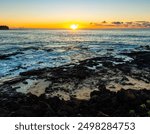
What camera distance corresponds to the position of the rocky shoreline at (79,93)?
10445mm

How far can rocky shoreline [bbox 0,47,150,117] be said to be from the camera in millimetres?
10445

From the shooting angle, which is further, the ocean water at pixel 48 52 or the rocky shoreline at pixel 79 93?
the ocean water at pixel 48 52

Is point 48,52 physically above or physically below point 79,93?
below

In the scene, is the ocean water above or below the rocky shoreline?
below

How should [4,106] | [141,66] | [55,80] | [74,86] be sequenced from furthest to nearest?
[141,66] < [55,80] < [74,86] < [4,106]

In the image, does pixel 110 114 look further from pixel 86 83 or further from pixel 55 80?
pixel 55 80

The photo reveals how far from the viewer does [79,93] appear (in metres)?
14.0

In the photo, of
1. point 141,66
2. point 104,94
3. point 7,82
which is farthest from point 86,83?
point 141,66

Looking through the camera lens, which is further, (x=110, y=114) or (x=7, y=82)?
(x=7, y=82)

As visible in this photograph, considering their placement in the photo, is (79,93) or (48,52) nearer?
(79,93)

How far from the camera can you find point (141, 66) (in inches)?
888

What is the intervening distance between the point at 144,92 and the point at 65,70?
792cm

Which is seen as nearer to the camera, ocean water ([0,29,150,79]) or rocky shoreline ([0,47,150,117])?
rocky shoreline ([0,47,150,117])

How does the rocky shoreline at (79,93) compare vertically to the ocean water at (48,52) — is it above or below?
above
